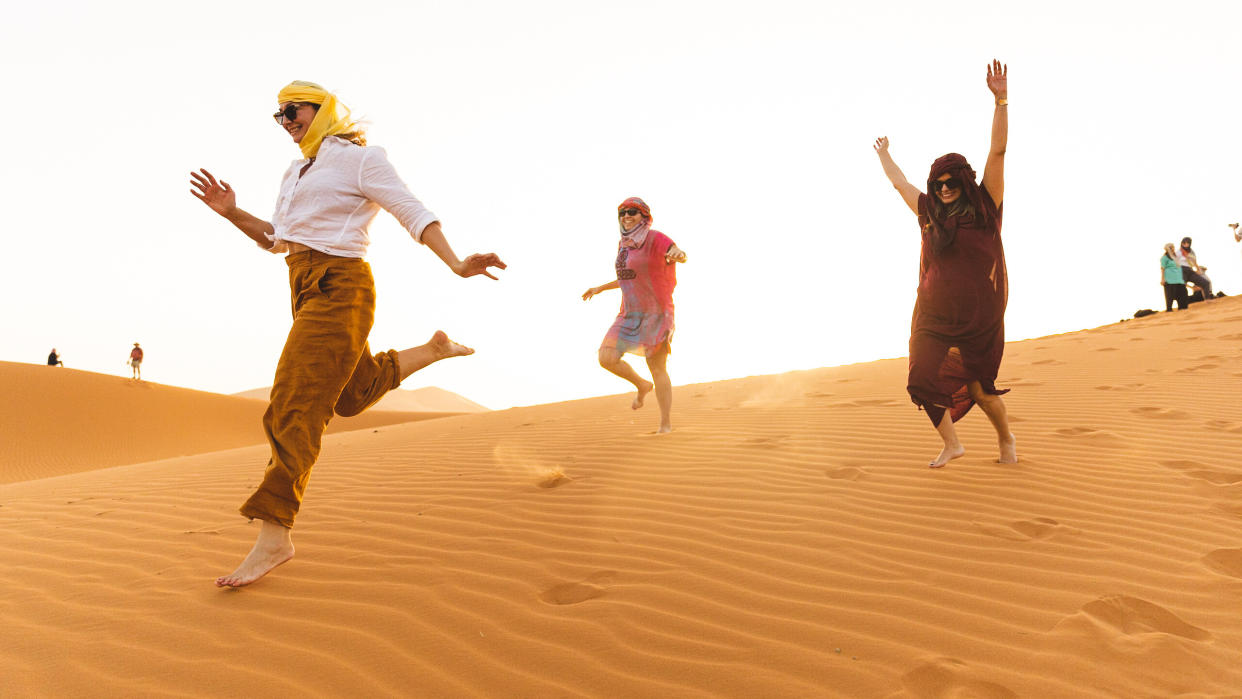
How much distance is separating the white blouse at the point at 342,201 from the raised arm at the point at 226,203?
28cm

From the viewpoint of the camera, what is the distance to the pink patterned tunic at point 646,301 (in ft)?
21.3

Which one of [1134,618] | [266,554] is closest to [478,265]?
[266,554]

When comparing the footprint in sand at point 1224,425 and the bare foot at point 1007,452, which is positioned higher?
the bare foot at point 1007,452

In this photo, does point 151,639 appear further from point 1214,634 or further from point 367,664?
point 1214,634

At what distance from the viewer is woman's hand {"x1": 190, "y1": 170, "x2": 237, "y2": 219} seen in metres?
3.36

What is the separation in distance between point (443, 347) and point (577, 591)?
136 centimetres

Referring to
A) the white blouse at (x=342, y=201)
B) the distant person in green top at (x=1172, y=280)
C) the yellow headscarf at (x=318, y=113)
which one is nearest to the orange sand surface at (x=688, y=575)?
the white blouse at (x=342, y=201)

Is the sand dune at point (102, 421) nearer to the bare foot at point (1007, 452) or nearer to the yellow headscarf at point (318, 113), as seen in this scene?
the yellow headscarf at point (318, 113)

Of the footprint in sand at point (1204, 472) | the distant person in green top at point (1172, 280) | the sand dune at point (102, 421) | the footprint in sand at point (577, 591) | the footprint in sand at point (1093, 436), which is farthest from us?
the sand dune at point (102, 421)

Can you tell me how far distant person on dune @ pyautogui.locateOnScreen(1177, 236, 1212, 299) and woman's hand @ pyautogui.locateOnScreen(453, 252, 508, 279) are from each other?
A: 61.2ft

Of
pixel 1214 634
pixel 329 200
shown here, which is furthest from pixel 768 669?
pixel 329 200

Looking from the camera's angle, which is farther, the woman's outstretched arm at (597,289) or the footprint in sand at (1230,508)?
the woman's outstretched arm at (597,289)

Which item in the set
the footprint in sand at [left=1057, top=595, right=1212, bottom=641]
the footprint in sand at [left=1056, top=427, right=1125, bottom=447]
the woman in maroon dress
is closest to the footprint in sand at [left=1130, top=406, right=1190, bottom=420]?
the footprint in sand at [left=1056, top=427, right=1125, bottom=447]

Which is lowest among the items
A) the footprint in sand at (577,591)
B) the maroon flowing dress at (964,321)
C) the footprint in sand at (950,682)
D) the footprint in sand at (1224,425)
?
the footprint in sand at (950,682)
